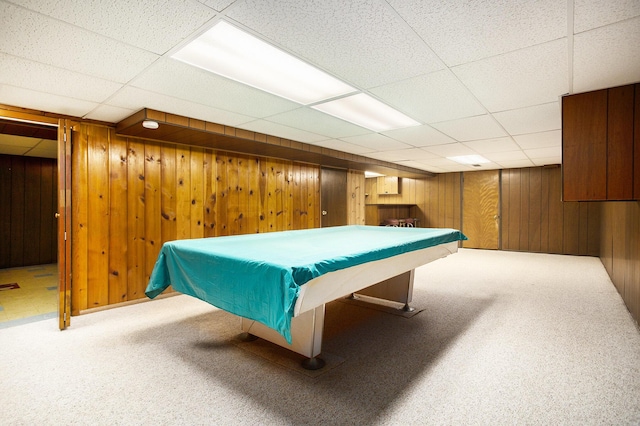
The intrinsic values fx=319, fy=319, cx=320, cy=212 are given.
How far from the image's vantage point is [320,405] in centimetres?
181

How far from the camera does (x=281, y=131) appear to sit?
4.07 meters

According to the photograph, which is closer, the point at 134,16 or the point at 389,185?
the point at 134,16

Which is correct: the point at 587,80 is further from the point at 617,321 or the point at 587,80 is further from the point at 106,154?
the point at 106,154

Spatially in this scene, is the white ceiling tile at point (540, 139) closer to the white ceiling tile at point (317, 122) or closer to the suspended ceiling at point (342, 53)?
the suspended ceiling at point (342, 53)

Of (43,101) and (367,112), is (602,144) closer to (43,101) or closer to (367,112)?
(367,112)

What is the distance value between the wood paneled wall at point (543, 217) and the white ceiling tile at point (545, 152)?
4.50 ft

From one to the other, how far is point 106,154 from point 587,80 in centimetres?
459

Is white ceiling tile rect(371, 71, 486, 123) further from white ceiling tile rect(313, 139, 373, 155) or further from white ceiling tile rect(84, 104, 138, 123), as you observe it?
white ceiling tile rect(84, 104, 138, 123)

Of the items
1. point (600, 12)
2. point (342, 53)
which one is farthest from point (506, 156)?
point (342, 53)

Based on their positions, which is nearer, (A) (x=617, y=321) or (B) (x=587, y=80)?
(B) (x=587, y=80)

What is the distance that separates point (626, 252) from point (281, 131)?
14.1 feet

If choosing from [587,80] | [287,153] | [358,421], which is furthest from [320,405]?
[287,153]

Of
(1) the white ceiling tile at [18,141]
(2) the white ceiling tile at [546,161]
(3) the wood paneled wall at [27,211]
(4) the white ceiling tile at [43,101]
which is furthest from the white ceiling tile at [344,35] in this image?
(3) the wood paneled wall at [27,211]

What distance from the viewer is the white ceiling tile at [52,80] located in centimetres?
216
